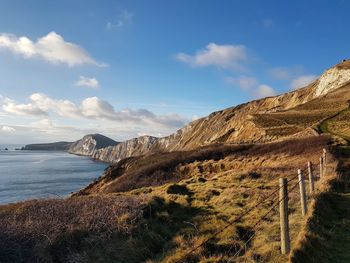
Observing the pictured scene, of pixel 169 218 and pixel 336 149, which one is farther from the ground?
pixel 336 149

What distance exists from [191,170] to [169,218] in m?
34.3

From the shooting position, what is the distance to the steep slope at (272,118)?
67.1 m

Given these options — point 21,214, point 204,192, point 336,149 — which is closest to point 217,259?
point 21,214

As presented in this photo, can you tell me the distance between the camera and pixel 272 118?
3125 inches

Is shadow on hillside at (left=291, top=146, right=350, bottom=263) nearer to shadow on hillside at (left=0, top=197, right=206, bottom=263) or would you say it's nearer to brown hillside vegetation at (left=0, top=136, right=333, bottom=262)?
brown hillside vegetation at (left=0, top=136, right=333, bottom=262)

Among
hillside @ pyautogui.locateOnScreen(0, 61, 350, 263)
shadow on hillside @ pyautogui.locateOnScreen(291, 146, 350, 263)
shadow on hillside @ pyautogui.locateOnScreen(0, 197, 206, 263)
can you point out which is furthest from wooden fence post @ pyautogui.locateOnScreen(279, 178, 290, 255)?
shadow on hillside @ pyautogui.locateOnScreen(0, 197, 206, 263)

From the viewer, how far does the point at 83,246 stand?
12695 mm

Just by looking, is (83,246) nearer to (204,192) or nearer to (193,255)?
(193,255)

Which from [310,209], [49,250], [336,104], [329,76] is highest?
[329,76]

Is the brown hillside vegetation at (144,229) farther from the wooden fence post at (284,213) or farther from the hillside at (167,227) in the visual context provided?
the wooden fence post at (284,213)

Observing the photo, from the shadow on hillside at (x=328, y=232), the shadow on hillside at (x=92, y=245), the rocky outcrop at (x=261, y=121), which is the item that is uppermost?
the rocky outcrop at (x=261, y=121)

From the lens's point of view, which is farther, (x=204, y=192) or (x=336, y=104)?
(x=336, y=104)

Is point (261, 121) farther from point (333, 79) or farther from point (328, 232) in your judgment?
point (328, 232)

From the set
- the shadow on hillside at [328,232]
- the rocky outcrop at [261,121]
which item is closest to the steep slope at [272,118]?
the rocky outcrop at [261,121]
